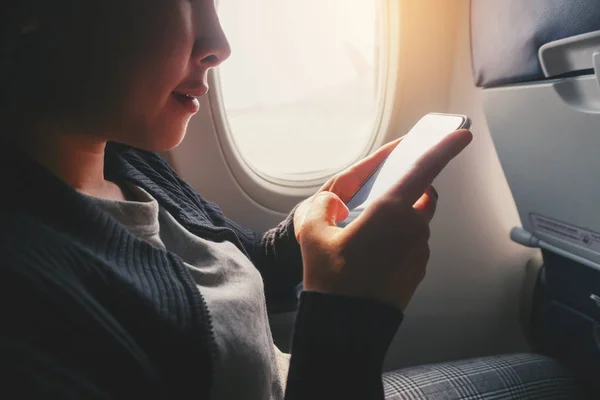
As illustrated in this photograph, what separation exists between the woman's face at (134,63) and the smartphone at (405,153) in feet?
1.05

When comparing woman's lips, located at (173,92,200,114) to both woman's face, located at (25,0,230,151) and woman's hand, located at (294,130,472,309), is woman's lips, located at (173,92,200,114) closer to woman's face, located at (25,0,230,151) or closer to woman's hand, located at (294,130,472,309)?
woman's face, located at (25,0,230,151)

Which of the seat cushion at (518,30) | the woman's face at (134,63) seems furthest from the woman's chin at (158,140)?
the seat cushion at (518,30)

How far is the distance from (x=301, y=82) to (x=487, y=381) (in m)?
0.80

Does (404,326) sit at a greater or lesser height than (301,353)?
lesser

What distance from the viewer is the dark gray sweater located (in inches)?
15.6

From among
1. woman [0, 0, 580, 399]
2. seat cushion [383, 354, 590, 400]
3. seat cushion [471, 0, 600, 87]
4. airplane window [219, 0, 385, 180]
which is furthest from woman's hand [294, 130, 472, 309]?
airplane window [219, 0, 385, 180]

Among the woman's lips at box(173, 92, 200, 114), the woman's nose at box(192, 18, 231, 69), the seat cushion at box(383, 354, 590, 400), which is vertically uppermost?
the woman's nose at box(192, 18, 231, 69)

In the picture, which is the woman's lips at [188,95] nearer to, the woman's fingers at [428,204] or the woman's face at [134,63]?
the woman's face at [134,63]

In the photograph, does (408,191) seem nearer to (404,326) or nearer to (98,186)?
(98,186)

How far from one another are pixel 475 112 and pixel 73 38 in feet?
3.32

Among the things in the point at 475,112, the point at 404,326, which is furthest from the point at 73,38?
the point at 404,326

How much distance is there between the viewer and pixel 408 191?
1.79ft

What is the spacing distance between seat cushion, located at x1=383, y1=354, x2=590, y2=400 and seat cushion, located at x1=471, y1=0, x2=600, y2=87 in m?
0.56

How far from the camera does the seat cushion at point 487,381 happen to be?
35.0 inches
